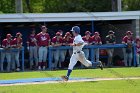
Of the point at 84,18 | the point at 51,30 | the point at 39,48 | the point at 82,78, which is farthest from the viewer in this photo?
the point at 51,30

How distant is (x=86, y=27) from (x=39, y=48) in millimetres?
6968

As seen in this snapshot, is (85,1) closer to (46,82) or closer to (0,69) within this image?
(0,69)

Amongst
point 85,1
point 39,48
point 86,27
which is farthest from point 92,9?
point 39,48

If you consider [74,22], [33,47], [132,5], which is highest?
[132,5]

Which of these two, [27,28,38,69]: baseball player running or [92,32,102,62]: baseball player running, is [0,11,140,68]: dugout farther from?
[92,32,102,62]: baseball player running

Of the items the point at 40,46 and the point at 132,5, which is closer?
the point at 40,46

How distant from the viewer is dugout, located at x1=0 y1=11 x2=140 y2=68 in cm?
2400

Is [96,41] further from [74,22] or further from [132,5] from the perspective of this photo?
[132,5]

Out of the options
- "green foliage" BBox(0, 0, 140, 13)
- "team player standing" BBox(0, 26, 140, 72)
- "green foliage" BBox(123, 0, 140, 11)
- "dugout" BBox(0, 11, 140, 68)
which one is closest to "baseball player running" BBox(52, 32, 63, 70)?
"team player standing" BBox(0, 26, 140, 72)

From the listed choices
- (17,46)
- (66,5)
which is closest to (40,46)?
(17,46)

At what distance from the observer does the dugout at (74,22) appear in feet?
78.7

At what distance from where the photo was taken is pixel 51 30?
27.7m

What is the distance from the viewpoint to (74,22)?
27203mm

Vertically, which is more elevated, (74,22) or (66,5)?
(66,5)
